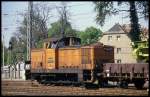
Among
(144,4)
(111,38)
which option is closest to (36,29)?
(111,38)

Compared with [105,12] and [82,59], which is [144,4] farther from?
[82,59]

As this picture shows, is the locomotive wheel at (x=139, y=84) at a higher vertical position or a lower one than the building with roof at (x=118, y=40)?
lower

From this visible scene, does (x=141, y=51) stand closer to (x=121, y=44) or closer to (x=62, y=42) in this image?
(x=62, y=42)

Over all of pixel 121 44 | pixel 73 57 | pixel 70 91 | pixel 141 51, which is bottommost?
pixel 70 91

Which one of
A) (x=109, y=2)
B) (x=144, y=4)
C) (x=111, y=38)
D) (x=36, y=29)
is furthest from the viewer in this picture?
(x=111, y=38)

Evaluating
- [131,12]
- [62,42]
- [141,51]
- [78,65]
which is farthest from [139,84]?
[131,12]

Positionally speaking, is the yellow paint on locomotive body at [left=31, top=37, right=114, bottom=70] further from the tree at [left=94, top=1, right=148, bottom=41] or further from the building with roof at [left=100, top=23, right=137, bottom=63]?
the building with roof at [left=100, top=23, right=137, bottom=63]

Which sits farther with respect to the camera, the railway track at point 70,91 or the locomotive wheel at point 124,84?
the locomotive wheel at point 124,84

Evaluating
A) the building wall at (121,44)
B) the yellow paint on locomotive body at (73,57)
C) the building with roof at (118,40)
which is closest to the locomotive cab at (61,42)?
the yellow paint on locomotive body at (73,57)

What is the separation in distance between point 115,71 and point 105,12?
59.6ft

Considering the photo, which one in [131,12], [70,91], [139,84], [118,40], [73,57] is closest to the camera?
[70,91]

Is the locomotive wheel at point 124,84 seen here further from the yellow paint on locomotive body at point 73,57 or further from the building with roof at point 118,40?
the building with roof at point 118,40

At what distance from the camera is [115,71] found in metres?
23.6

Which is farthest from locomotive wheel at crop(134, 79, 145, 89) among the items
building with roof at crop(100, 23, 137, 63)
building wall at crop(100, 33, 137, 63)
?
building with roof at crop(100, 23, 137, 63)
